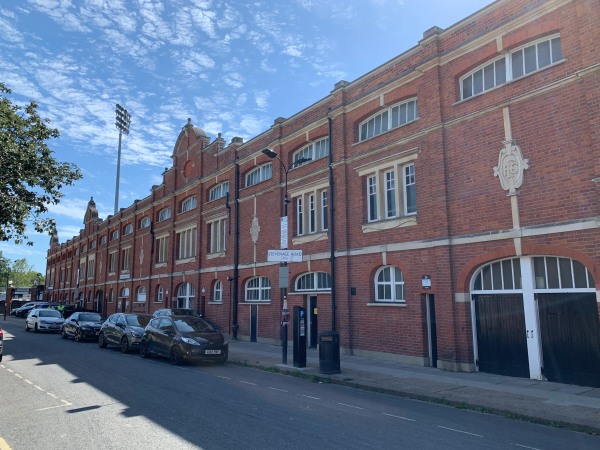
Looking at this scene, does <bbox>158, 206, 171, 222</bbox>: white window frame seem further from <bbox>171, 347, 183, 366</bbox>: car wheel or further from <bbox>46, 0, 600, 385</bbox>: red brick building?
<bbox>171, 347, 183, 366</bbox>: car wheel

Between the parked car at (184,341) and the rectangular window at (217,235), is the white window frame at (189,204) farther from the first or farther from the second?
the parked car at (184,341)

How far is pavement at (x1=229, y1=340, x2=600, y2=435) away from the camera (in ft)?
26.3

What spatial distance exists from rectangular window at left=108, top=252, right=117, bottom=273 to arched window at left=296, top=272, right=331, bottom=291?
1079 inches

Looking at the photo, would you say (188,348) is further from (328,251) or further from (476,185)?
(476,185)

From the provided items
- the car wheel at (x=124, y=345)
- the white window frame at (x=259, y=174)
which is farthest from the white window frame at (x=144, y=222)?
the car wheel at (x=124, y=345)

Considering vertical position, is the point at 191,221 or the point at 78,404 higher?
the point at 191,221

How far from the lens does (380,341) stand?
15.4 metres

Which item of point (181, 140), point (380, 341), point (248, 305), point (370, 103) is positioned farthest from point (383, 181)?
point (181, 140)

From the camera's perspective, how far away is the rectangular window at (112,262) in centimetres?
4188

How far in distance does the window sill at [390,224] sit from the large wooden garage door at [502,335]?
10.4ft

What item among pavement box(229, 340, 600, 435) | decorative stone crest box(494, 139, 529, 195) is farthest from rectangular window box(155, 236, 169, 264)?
decorative stone crest box(494, 139, 529, 195)

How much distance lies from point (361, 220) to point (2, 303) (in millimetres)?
63284

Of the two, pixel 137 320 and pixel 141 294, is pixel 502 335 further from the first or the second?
pixel 141 294

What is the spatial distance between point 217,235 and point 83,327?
27.0ft
